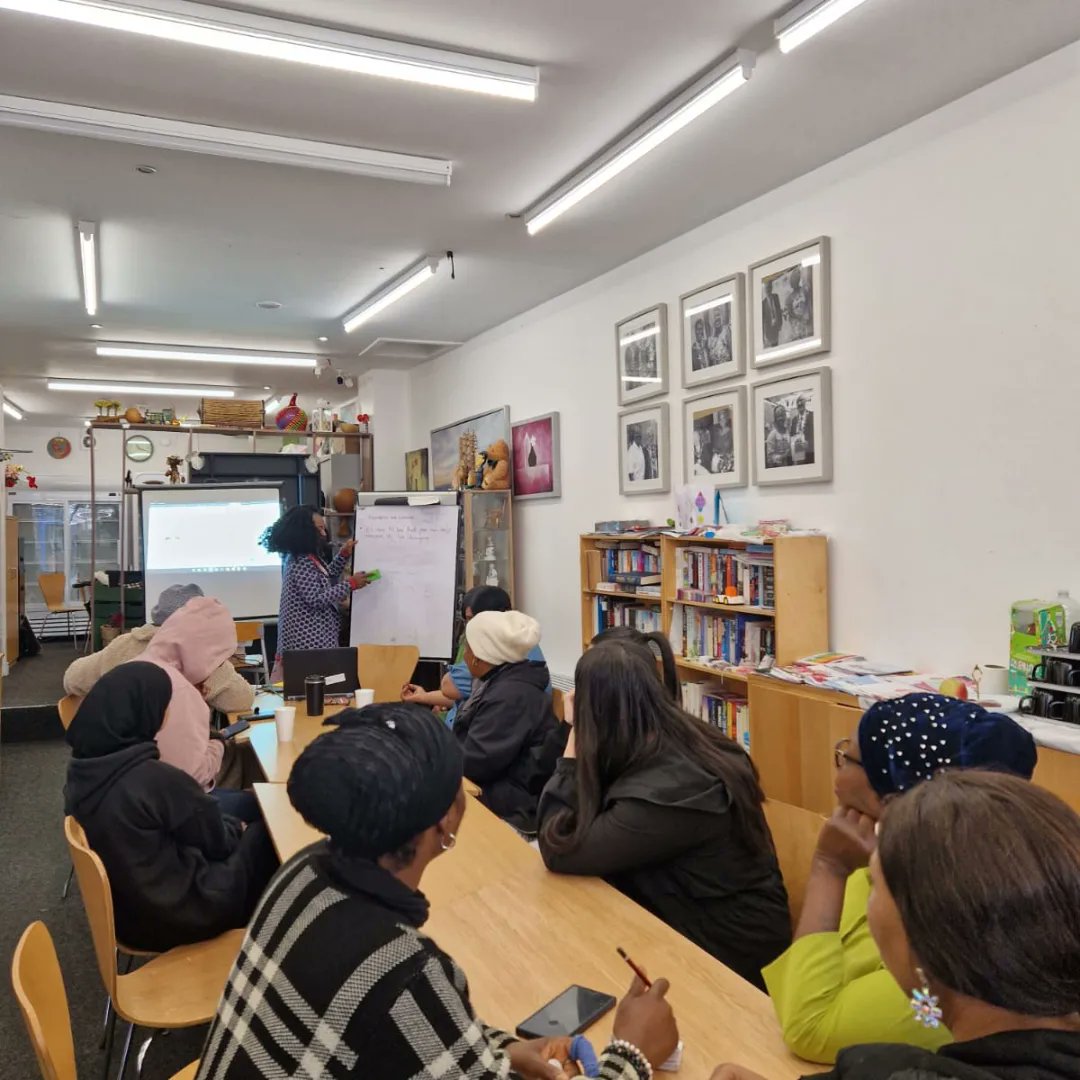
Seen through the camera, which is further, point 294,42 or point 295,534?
point 295,534

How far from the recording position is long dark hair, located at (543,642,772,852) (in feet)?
6.06

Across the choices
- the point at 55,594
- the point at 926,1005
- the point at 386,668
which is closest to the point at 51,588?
the point at 55,594

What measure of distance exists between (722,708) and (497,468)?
3.09m

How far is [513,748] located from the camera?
2.84 meters

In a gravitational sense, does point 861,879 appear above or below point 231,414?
below

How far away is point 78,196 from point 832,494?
3867 mm

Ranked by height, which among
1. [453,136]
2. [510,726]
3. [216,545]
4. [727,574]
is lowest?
[510,726]

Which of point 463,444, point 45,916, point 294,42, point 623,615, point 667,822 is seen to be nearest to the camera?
point 667,822

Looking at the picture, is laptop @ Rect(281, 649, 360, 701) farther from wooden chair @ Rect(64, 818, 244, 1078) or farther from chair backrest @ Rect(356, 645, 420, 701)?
wooden chair @ Rect(64, 818, 244, 1078)

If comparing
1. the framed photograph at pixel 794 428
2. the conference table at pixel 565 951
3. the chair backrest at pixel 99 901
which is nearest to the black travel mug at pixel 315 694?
the conference table at pixel 565 951

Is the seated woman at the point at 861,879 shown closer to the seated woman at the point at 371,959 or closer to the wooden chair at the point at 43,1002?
the seated woman at the point at 371,959

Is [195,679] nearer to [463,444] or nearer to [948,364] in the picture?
[948,364]

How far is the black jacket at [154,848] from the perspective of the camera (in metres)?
2.03

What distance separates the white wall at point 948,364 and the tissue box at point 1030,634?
0.16m
